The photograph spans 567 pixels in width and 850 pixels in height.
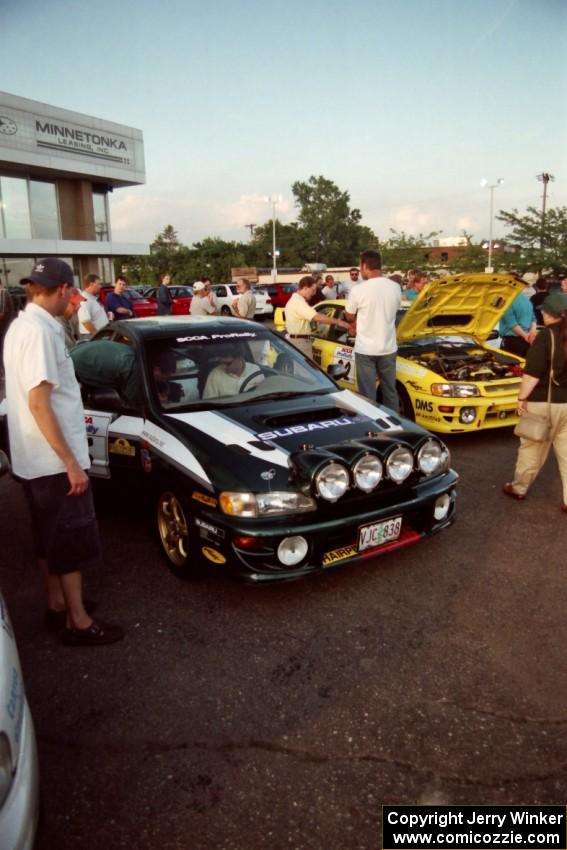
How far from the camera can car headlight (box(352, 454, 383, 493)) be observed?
3.14m

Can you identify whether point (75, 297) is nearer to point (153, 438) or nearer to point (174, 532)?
point (153, 438)

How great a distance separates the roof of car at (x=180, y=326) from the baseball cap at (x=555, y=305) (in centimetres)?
219

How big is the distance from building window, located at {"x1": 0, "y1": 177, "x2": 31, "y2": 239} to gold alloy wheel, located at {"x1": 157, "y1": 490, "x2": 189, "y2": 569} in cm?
2594

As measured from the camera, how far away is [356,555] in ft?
10.5

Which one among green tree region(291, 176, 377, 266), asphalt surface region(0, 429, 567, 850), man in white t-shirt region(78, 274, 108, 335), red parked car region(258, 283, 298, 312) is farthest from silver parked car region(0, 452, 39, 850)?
green tree region(291, 176, 377, 266)

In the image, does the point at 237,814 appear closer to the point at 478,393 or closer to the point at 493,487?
the point at 493,487

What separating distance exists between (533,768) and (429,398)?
14.3 ft

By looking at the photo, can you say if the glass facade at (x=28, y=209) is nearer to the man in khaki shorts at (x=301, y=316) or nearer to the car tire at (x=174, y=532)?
the man in khaki shorts at (x=301, y=316)

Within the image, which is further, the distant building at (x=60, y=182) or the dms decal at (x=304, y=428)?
the distant building at (x=60, y=182)

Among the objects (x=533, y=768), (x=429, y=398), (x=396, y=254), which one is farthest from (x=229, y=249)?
(x=533, y=768)

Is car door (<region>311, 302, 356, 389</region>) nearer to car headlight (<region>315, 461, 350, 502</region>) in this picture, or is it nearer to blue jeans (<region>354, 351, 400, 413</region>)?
blue jeans (<region>354, 351, 400, 413</region>)

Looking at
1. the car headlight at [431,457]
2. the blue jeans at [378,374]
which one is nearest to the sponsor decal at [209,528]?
the car headlight at [431,457]

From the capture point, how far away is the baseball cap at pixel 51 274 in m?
2.70

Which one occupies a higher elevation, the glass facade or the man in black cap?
the glass facade
